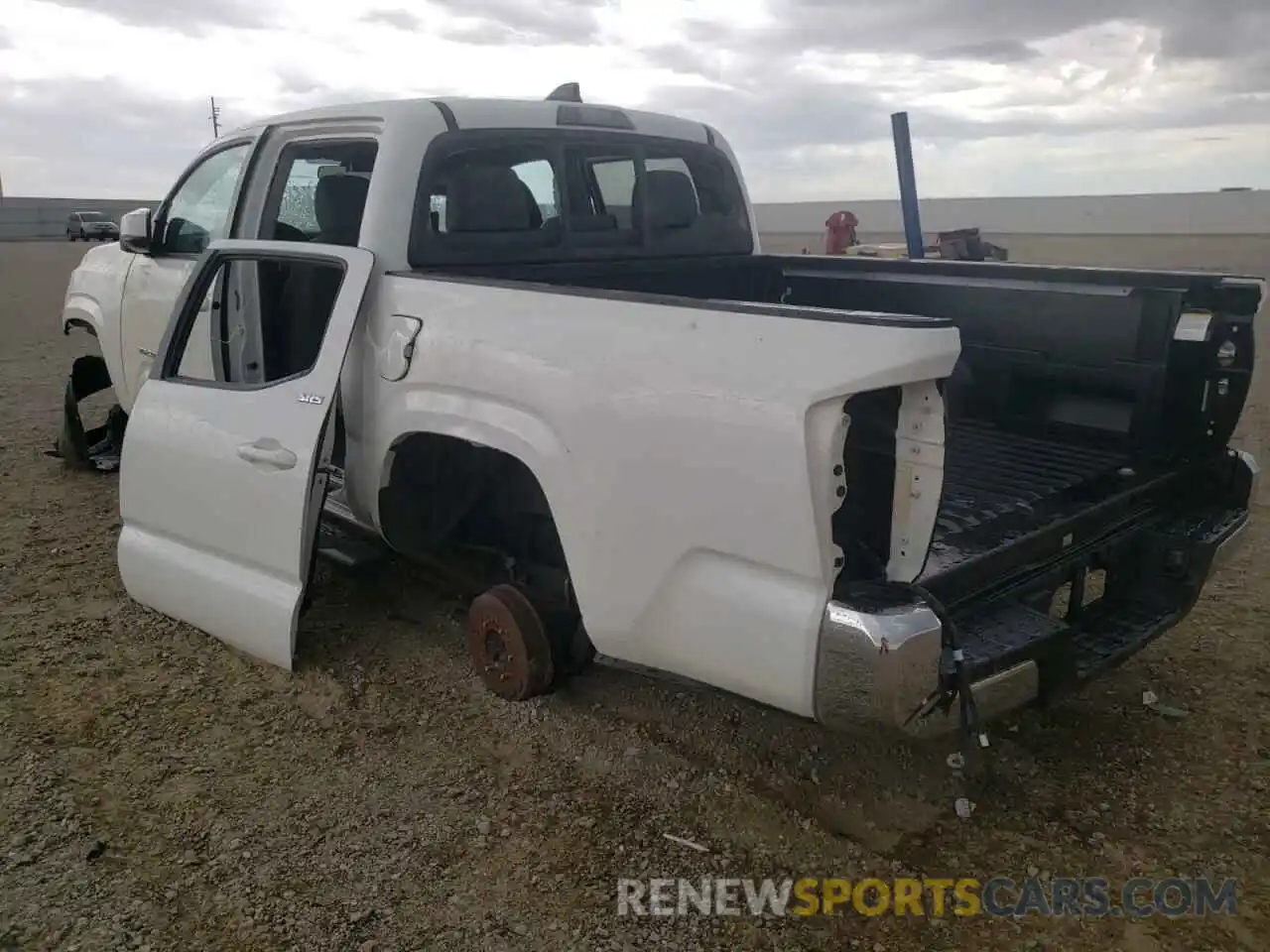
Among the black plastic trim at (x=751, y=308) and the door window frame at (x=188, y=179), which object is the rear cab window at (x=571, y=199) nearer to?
the black plastic trim at (x=751, y=308)

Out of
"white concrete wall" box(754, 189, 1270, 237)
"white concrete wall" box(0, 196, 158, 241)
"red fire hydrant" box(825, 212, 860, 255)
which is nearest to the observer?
"red fire hydrant" box(825, 212, 860, 255)

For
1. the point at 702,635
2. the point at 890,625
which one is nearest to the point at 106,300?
the point at 702,635

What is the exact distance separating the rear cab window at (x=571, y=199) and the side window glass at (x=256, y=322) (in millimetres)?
Answer: 667

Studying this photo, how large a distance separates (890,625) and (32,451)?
681 centimetres

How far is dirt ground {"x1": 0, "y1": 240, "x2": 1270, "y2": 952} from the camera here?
8.73ft

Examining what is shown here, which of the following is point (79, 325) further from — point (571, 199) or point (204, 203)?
point (571, 199)

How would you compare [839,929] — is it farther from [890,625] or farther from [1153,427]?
[1153,427]

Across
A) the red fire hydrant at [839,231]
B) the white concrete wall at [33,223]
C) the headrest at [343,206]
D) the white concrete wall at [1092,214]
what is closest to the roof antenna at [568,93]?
the headrest at [343,206]

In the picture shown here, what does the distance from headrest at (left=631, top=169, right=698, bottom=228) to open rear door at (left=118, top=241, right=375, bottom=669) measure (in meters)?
1.42

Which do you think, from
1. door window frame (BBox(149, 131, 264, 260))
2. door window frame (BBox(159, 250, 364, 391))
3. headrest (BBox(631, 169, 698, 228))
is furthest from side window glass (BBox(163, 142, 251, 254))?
headrest (BBox(631, 169, 698, 228))

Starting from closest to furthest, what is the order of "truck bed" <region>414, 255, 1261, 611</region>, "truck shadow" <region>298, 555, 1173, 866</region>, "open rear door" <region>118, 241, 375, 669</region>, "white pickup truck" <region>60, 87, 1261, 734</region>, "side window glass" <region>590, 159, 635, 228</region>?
"white pickup truck" <region>60, 87, 1261, 734</region>, "truck bed" <region>414, 255, 1261, 611</region>, "truck shadow" <region>298, 555, 1173, 866</region>, "open rear door" <region>118, 241, 375, 669</region>, "side window glass" <region>590, 159, 635, 228</region>

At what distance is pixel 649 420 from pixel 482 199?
5.46 feet

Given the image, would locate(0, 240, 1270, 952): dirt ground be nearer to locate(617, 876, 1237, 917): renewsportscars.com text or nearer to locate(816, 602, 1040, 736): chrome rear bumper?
locate(617, 876, 1237, 917): renewsportscars.com text

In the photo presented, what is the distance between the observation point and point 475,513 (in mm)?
4000
